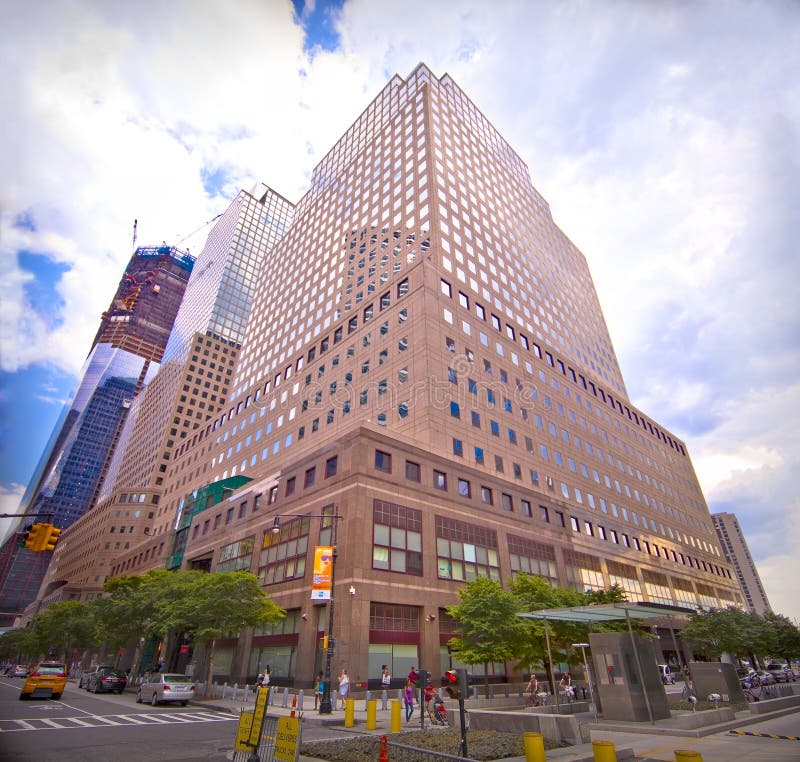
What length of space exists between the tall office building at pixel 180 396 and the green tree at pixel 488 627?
72858 mm

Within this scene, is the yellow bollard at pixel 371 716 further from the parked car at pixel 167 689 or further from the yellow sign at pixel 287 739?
the parked car at pixel 167 689

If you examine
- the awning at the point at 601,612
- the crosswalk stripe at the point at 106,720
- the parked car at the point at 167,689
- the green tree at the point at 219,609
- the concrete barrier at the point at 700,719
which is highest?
the green tree at the point at 219,609

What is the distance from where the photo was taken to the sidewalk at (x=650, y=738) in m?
12.2

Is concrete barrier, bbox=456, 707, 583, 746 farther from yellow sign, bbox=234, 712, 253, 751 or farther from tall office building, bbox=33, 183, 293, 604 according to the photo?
tall office building, bbox=33, 183, 293, 604

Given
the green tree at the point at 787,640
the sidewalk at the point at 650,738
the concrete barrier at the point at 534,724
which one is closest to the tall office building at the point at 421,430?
the sidewalk at the point at 650,738

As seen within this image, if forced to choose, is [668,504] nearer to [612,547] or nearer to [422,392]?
[612,547]

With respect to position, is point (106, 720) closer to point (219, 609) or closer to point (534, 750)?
point (219, 609)

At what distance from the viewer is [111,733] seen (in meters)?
16.4

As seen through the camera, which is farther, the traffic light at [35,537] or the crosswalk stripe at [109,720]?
the traffic light at [35,537]

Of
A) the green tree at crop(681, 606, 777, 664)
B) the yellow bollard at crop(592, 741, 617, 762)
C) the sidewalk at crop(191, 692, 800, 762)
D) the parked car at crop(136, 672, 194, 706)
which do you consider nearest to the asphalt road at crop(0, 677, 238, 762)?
the parked car at crop(136, 672, 194, 706)

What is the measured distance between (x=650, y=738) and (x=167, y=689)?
24.4 meters

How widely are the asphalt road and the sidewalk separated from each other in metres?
2.97

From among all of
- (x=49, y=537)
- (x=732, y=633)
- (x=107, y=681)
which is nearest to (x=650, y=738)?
(x=49, y=537)

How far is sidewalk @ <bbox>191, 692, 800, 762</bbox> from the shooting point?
12156mm
